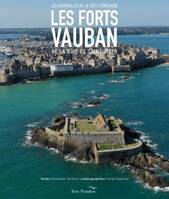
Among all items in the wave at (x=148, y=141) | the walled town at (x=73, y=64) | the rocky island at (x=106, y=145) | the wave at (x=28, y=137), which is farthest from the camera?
the walled town at (x=73, y=64)

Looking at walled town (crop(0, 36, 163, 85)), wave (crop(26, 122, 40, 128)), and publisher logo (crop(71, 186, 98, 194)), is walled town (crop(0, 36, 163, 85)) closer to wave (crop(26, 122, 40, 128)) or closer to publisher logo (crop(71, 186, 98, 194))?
wave (crop(26, 122, 40, 128))

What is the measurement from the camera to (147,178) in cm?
2303

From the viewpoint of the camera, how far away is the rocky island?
24.4 m

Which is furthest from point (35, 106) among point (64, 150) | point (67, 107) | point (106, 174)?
point (106, 174)

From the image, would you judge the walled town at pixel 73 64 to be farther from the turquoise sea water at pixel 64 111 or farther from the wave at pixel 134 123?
the wave at pixel 134 123

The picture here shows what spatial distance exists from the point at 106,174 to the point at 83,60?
4544 cm

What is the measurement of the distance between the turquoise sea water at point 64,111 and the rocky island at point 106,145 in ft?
2.06

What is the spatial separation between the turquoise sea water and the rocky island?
2.06 ft

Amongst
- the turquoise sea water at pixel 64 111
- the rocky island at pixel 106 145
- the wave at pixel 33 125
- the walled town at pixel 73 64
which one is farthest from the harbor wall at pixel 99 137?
the walled town at pixel 73 64

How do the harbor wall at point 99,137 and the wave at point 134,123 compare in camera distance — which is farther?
the wave at point 134,123

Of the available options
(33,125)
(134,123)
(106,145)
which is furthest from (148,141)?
(33,125)

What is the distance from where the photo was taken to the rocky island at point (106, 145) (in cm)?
2440

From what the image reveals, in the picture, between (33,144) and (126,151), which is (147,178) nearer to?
(126,151)

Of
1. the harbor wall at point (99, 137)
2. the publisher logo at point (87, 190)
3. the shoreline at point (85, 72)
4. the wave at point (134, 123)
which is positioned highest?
the harbor wall at point (99, 137)
